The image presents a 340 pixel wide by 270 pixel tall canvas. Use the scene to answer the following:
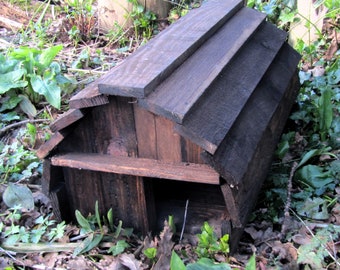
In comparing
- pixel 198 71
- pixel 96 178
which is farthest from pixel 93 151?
pixel 198 71

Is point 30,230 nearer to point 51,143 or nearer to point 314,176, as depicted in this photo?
point 51,143

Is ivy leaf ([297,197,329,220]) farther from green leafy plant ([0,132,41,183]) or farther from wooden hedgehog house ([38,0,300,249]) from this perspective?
green leafy plant ([0,132,41,183])

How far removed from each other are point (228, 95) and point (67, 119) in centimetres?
77

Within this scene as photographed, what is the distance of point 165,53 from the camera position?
2510 mm

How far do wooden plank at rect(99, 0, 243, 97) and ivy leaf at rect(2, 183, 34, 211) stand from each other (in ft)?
3.20

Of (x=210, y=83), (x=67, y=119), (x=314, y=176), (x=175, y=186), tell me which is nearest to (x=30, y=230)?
(x=67, y=119)

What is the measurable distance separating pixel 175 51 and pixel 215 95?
0.38 meters

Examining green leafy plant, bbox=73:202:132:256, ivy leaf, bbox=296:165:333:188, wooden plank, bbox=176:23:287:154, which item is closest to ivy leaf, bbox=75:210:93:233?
green leafy plant, bbox=73:202:132:256

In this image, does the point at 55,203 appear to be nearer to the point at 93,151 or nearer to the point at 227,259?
the point at 93,151

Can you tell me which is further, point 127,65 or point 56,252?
point 56,252

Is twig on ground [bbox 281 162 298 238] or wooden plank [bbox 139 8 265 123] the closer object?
wooden plank [bbox 139 8 265 123]

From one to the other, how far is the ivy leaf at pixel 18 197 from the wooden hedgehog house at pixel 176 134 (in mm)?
255

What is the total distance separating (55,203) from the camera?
2.65 metres

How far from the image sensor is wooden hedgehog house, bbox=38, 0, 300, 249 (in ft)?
6.98
